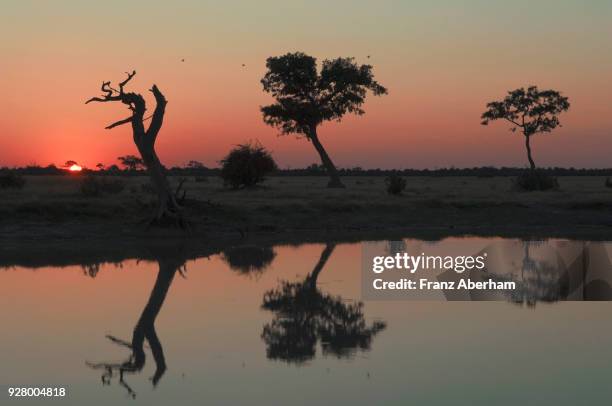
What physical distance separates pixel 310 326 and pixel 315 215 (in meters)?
21.2

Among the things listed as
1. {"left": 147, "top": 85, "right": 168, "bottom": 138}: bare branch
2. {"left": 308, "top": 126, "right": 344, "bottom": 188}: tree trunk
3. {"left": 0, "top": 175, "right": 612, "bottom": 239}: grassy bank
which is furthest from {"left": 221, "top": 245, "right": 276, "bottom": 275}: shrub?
{"left": 308, "top": 126, "right": 344, "bottom": 188}: tree trunk

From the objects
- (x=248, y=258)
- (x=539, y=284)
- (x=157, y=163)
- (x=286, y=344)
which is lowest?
(x=286, y=344)

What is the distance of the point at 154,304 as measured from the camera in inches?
604

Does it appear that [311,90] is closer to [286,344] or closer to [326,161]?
[326,161]

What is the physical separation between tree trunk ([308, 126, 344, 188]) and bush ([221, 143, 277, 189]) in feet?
17.8

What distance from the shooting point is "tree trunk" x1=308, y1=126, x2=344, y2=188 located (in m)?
57.6

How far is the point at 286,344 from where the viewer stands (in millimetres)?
11711

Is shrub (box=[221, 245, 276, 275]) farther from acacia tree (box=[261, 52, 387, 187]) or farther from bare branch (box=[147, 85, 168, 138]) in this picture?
acacia tree (box=[261, 52, 387, 187])

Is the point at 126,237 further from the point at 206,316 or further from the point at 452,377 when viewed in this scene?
the point at 452,377

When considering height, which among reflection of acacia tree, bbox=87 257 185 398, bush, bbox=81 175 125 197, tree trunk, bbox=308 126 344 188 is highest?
tree trunk, bbox=308 126 344 188

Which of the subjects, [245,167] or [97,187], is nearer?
[97,187]

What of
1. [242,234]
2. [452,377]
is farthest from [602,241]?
[452,377]

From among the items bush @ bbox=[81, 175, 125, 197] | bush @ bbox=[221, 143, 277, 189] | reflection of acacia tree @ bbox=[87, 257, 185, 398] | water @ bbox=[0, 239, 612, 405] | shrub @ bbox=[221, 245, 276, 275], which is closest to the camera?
water @ bbox=[0, 239, 612, 405]

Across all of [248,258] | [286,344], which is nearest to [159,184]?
[248,258]
